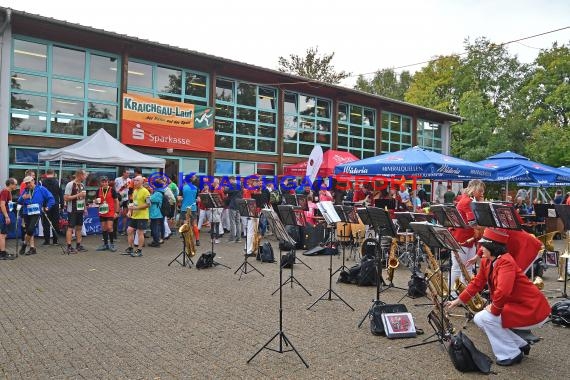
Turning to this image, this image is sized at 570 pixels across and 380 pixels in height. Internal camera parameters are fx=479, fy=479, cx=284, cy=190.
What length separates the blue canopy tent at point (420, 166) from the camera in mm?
11867

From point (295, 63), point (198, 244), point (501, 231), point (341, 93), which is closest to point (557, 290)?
point (501, 231)

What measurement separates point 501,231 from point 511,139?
109 feet

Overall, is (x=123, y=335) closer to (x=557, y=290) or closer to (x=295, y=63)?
(x=557, y=290)

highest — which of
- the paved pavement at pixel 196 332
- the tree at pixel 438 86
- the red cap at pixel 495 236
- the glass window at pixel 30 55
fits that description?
the tree at pixel 438 86

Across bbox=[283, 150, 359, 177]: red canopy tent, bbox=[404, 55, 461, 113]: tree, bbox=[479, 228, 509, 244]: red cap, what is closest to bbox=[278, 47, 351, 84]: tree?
bbox=[404, 55, 461, 113]: tree

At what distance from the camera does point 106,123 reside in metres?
16.3

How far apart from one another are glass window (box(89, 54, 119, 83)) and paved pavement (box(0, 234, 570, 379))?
896 cm

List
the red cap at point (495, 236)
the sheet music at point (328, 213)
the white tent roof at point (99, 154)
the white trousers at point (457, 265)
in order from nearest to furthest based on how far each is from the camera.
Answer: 1. the red cap at point (495, 236)
2. the white trousers at point (457, 265)
3. the sheet music at point (328, 213)
4. the white tent roof at point (99, 154)

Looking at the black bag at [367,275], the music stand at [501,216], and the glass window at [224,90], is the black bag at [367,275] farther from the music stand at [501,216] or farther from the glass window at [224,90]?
the glass window at [224,90]

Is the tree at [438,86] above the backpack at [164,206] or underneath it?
above

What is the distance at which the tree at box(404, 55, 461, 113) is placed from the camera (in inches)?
1752

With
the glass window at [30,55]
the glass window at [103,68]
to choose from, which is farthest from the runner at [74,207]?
the glass window at [103,68]

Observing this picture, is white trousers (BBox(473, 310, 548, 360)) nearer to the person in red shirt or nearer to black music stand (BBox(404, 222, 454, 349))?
black music stand (BBox(404, 222, 454, 349))

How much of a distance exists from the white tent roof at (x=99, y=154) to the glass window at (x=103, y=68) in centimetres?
280
